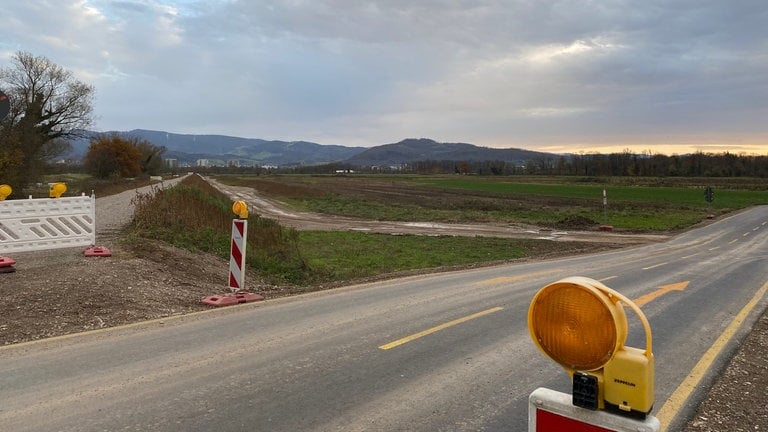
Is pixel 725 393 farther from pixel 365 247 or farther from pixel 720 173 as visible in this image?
pixel 720 173

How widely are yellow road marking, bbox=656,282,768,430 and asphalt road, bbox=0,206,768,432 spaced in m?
0.02

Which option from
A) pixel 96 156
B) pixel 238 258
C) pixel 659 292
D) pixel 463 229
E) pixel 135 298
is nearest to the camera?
pixel 135 298

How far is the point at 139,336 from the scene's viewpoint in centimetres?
666

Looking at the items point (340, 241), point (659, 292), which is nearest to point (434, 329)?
point (659, 292)

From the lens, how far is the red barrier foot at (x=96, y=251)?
1101cm

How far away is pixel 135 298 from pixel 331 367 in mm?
4681

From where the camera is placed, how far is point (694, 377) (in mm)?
5594

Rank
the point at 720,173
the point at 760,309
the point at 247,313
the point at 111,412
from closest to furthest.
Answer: the point at 111,412, the point at 247,313, the point at 760,309, the point at 720,173

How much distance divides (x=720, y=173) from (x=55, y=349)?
504 ft

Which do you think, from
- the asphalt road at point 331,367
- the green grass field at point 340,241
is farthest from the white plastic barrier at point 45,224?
the asphalt road at point 331,367

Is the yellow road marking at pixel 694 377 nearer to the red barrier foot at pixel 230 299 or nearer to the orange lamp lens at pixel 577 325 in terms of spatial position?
the orange lamp lens at pixel 577 325

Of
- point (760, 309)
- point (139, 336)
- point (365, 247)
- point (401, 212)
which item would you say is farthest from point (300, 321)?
point (401, 212)

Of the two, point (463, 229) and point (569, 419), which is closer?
point (569, 419)

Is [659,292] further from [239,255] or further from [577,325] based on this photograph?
[577,325]
